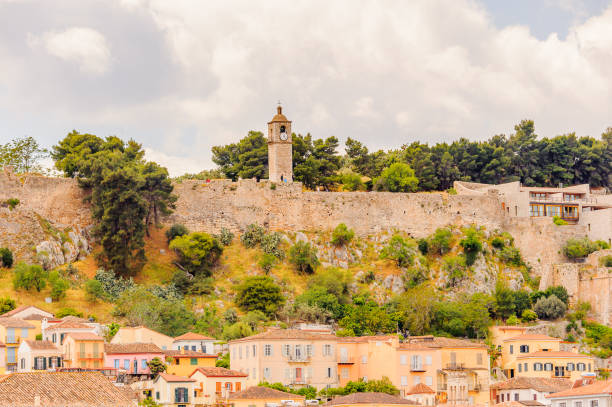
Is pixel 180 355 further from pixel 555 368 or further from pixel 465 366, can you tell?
pixel 555 368

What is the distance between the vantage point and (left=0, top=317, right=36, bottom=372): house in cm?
5684

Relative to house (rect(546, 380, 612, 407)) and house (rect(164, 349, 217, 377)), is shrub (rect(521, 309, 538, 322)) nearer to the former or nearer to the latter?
house (rect(546, 380, 612, 407))

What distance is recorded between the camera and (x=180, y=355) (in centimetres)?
5894

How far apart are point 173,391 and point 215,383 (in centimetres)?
291

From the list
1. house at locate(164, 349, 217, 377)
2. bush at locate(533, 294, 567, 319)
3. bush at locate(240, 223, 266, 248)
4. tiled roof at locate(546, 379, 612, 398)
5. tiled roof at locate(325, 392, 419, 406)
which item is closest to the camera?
tiled roof at locate(546, 379, 612, 398)

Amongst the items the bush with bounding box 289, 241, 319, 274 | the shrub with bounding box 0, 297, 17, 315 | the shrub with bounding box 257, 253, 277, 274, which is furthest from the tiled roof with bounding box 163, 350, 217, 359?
the bush with bounding box 289, 241, 319, 274

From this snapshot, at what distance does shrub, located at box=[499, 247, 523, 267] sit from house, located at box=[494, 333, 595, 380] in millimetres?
10588

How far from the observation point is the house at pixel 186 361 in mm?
58250

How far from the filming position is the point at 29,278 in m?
66.1

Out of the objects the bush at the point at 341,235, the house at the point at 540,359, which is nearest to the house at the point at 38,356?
the bush at the point at 341,235

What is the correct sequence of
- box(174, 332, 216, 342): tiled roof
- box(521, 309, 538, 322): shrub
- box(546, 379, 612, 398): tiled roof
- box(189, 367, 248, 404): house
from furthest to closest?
box(521, 309, 538, 322): shrub → box(174, 332, 216, 342): tiled roof → box(189, 367, 248, 404): house → box(546, 379, 612, 398): tiled roof

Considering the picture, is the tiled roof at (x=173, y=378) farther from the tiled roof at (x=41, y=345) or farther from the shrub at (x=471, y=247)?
the shrub at (x=471, y=247)

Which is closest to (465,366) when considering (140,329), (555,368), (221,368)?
(555,368)

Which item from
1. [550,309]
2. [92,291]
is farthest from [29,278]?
[550,309]
